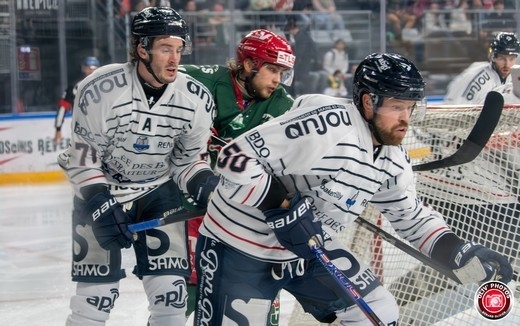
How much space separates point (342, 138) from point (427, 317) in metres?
0.99

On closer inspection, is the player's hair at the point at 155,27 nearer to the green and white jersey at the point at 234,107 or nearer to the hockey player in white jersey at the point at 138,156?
the hockey player in white jersey at the point at 138,156

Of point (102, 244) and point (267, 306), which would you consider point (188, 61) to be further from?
point (267, 306)

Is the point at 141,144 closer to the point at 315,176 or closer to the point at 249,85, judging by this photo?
the point at 249,85

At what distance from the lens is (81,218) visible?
2.85m

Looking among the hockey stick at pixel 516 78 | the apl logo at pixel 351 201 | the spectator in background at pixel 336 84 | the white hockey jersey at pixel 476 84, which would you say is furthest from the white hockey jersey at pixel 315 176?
the spectator in background at pixel 336 84

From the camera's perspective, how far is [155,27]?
9.38 feet

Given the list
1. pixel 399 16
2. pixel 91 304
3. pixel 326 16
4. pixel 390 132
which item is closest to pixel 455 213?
pixel 390 132

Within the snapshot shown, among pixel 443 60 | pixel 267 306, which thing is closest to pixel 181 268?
pixel 267 306

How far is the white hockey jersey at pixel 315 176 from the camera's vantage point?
2199mm

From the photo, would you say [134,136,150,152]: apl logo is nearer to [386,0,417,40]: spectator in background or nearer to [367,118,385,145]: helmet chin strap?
[367,118,385,145]: helmet chin strap

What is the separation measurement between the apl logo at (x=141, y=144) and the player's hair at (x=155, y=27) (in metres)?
0.23

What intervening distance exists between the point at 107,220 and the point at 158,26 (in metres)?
0.55

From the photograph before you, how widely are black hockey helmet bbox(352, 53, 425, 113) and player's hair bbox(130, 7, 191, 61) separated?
748 millimetres

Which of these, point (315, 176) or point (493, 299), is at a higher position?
point (315, 176)
